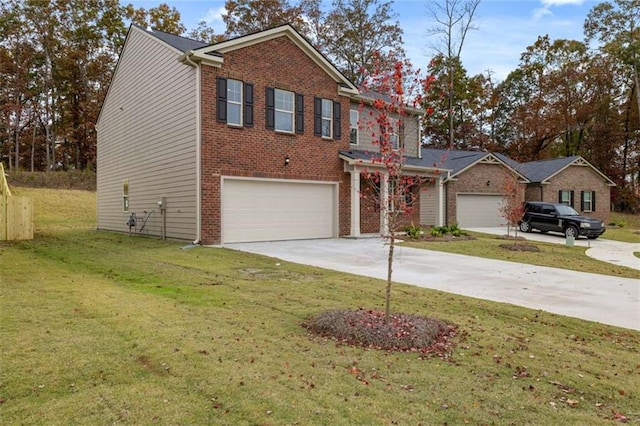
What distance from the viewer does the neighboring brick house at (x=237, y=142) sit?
1332cm

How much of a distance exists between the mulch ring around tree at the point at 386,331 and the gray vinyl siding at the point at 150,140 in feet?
30.1

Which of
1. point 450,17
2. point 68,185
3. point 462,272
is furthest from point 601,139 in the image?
point 68,185

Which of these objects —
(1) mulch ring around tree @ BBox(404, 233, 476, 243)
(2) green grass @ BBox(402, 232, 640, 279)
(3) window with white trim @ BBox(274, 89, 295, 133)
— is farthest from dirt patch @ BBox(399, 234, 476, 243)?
(3) window with white trim @ BBox(274, 89, 295, 133)

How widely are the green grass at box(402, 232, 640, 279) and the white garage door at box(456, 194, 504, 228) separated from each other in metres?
7.96

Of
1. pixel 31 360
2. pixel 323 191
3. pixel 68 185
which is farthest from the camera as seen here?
pixel 68 185

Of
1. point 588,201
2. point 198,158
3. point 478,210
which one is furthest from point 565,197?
point 198,158

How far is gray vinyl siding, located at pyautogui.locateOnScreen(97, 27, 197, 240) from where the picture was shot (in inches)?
540

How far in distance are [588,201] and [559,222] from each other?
37.6 feet

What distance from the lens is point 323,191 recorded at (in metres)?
16.3

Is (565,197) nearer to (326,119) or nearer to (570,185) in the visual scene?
(570,185)

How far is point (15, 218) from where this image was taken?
44.7 ft

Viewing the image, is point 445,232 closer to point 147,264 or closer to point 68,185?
point 147,264

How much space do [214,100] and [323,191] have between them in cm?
522

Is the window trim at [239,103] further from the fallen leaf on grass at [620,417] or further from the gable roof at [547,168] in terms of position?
the gable roof at [547,168]
